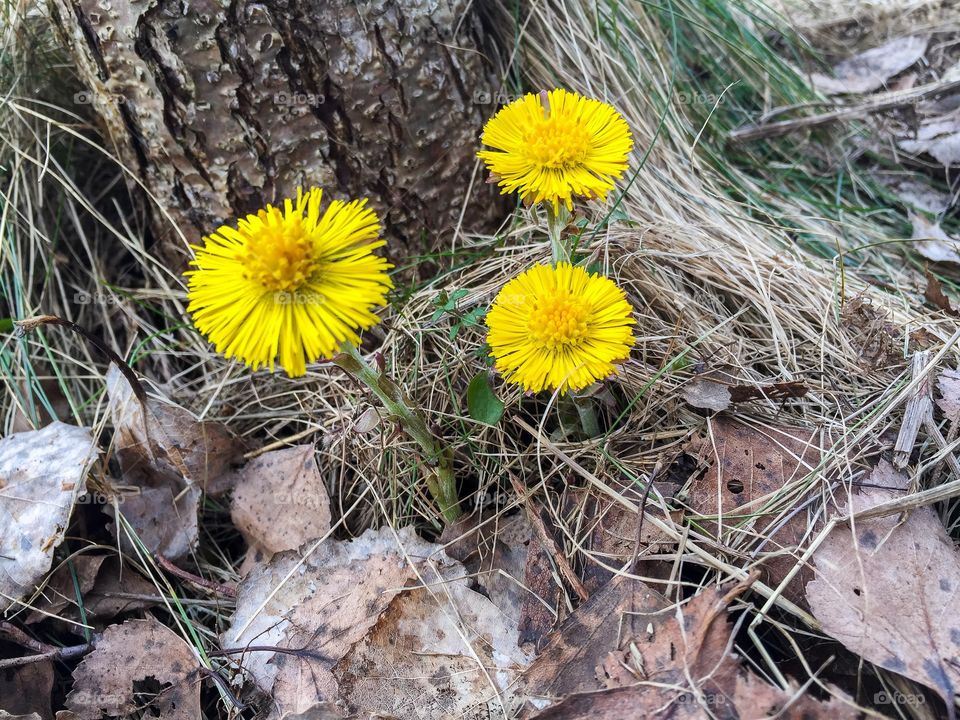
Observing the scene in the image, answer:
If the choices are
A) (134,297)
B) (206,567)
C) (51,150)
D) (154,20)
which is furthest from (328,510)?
(51,150)

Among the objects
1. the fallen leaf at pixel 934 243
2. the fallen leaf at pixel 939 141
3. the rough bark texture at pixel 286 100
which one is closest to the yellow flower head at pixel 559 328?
the rough bark texture at pixel 286 100

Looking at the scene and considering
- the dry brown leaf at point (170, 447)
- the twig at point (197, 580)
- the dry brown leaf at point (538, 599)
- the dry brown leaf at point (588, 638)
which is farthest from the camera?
the dry brown leaf at point (170, 447)

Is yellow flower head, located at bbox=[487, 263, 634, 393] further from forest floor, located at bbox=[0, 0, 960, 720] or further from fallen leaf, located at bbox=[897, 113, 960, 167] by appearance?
fallen leaf, located at bbox=[897, 113, 960, 167]

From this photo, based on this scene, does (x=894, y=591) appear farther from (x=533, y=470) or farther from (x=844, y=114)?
(x=844, y=114)

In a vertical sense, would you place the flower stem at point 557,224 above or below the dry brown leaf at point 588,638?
above

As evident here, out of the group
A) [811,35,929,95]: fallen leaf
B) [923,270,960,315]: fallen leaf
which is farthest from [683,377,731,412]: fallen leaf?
[811,35,929,95]: fallen leaf

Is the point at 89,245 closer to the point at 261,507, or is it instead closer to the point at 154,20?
the point at 154,20

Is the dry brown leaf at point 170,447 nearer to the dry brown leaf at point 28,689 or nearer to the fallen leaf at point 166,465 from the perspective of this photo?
the fallen leaf at point 166,465

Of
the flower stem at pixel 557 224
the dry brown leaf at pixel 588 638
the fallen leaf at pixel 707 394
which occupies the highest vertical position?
the flower stem at pixel 557 224
